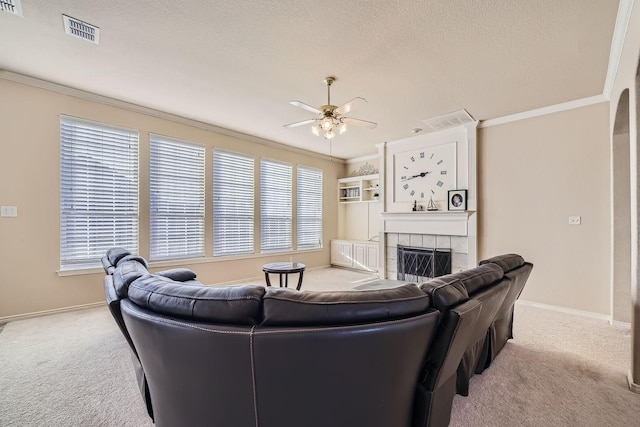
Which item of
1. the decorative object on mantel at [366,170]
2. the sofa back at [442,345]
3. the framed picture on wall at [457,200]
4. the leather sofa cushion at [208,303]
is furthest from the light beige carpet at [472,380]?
the decorative object on mantel at [366,170]

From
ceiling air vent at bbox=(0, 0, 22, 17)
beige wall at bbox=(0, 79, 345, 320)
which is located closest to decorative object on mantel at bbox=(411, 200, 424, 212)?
beige wall at bbox=(0, 79, 345, 320)

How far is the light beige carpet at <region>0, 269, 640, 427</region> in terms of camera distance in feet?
5.49

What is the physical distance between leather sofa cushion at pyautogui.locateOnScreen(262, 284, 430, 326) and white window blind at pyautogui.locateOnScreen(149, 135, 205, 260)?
3.70 meters

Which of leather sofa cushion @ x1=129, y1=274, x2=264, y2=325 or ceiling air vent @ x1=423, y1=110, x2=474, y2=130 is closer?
leather sofa cushion @ x1=129, y1=274, x2=264, y2=325

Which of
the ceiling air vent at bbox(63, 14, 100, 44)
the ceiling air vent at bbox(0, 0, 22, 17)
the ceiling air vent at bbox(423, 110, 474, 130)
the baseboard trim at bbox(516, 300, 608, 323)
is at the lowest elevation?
the baseboard trim at bbox(516, 300, 608, 323)

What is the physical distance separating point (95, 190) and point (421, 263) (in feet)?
16.5

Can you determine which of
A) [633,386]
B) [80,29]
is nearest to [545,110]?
[633,386]

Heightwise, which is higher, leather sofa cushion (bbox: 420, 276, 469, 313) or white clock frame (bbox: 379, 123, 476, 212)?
white clock frame (bbox: 379, 123, 476, 212)

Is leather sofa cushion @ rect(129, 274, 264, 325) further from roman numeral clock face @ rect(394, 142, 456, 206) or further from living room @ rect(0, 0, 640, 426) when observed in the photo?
roman numeral clock face @ rect(394, 142, 456, 206)

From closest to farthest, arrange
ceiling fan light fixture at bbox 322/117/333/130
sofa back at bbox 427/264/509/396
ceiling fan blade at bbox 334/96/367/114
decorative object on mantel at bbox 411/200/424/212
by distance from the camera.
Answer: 1. sofa back at bbox 427/264/509/396
2. ceiling fan blade at bbox 334/96/367/114
3. ceiling fan light fixture at bbox 322/117/333/130
4. decorative object on mantel at bbox 411/200/424/212

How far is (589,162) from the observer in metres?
3.51

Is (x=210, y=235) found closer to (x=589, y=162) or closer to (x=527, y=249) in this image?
(x=527, y=249)

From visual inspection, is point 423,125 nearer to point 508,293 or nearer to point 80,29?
point 508,293

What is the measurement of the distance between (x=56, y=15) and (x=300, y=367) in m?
3.10
